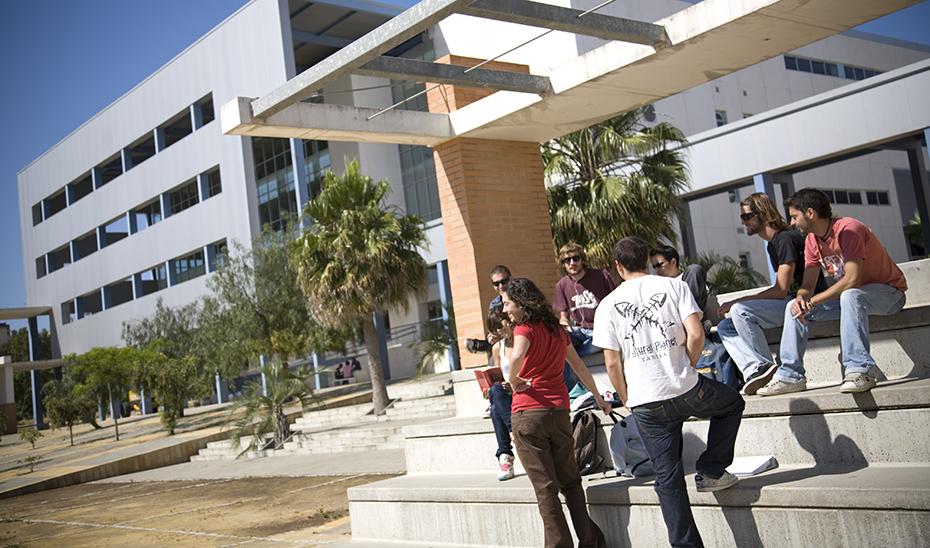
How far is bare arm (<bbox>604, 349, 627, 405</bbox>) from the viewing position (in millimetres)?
4578

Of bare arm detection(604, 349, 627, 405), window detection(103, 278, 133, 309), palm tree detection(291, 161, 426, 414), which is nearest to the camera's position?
bare arm detection(604, 349, 627, 405)

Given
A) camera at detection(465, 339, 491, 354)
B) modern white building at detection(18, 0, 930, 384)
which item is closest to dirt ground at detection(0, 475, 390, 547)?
camera at detection(465, 339, 491, 354)

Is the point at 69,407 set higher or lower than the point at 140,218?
lower

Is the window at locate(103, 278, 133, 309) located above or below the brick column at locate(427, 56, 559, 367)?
above

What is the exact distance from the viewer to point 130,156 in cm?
4781

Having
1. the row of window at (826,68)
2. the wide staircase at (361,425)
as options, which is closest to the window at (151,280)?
the wide staircase at (361,425)

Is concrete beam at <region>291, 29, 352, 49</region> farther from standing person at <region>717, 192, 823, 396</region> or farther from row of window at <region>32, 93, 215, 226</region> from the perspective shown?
standing person at <region>717, 192, 823, 396</region>

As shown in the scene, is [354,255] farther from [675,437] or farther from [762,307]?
[675,437]

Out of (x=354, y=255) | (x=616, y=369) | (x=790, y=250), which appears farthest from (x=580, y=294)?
(x=354, y=255)

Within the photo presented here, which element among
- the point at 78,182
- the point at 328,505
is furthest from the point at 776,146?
→ the point at 78,182

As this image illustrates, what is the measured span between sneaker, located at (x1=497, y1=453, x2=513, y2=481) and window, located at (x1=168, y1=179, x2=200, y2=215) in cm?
3946

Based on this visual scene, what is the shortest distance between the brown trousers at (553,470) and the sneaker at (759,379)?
51.9 inches

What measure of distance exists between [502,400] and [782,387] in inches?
81.5

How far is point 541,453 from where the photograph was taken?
5.02m
